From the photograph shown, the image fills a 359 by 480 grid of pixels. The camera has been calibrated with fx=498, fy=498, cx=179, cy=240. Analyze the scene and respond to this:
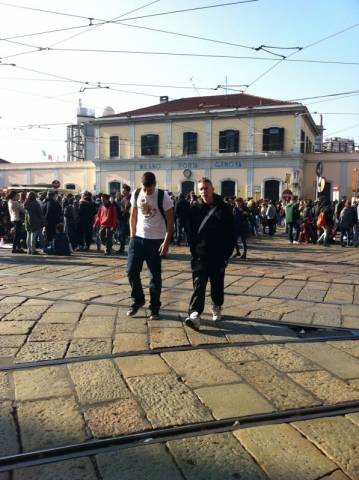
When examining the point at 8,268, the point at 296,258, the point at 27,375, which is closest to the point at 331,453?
the point at 27,375

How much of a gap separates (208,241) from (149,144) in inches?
1443

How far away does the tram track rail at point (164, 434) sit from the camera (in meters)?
2.66

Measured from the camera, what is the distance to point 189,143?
130 ft

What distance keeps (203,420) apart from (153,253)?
2.43m

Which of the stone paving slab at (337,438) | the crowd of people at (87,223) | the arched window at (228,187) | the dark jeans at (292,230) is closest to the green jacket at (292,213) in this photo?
the crowd of people at (87,223)

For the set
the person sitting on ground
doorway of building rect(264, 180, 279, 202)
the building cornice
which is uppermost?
the building cornice

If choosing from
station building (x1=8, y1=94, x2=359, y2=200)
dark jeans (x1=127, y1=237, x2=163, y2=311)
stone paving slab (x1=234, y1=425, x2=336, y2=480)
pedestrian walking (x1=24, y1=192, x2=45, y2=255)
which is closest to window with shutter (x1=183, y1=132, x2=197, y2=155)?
station building (x1=8, y1=94, x2=359, y2=200)

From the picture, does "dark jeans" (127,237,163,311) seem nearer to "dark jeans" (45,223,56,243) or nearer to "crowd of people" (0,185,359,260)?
"crowd of people" (0,185,359,260)

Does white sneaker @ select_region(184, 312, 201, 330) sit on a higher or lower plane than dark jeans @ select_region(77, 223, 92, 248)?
lower

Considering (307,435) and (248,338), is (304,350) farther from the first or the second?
(307,435)

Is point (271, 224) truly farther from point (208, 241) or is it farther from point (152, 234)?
point (208, 241)

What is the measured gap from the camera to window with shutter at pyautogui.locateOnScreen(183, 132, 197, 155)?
3941 cm

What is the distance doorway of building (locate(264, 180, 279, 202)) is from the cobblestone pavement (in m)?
31.0

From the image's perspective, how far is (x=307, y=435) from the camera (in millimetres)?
2967
